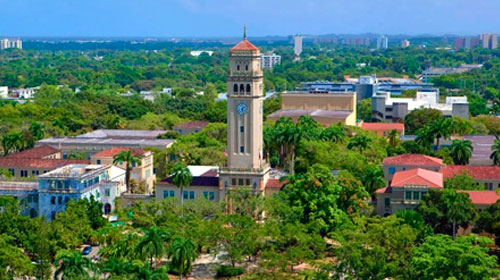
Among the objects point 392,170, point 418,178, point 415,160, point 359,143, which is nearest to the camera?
point 418,178

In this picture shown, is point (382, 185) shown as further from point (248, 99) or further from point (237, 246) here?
point (237, 246)

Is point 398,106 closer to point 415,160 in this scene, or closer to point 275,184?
point 415,160

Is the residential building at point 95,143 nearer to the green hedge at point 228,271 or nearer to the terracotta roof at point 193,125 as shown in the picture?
the terracotta roof at point 193,125

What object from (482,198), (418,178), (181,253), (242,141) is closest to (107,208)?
(242,141)

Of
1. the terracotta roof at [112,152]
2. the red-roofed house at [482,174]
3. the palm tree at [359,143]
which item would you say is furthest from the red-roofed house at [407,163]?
the terracotta roof at [112,152]

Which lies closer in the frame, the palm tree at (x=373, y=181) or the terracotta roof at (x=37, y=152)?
the palm tree at (x=373, y=181)

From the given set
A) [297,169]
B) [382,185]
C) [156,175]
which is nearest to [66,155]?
[156,175]
